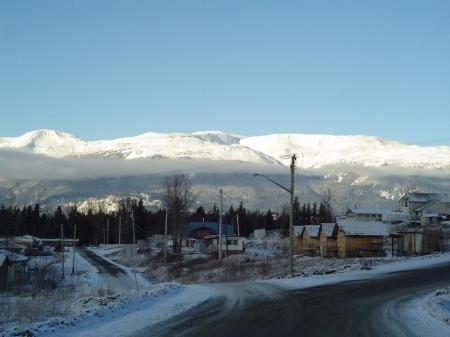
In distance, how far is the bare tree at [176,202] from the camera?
3622 inches

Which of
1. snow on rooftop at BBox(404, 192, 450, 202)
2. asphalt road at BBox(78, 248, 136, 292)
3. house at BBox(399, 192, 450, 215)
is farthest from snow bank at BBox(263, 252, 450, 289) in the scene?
snow on rooftop at BBox(404, 192, 450, 202)

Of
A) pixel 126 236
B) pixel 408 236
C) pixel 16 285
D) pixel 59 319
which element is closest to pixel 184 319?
pixel 59 319

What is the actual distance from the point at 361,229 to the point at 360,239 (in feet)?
4.10

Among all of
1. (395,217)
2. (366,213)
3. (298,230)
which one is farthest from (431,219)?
(298,230)

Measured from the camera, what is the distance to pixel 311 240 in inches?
3236

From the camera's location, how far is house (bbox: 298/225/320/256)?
7950cm

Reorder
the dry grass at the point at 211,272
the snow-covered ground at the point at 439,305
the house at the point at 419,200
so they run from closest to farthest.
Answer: the snow-covered ground at the point at 439,305 < the dry grass at the point at 211,272 < the house at the point at 419,200

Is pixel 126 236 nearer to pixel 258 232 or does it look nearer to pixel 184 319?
pixel 258 232

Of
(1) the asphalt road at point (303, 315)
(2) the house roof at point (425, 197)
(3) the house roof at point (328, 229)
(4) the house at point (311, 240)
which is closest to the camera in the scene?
(1) the asphalt road at point (303, 315)

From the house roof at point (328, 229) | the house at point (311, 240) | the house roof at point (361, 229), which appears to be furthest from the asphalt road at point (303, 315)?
the house at point (311, 240)

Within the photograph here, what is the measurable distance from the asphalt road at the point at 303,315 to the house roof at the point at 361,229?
42470 millimetres

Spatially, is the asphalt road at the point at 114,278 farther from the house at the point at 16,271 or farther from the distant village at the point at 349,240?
the house at the point at 16,271

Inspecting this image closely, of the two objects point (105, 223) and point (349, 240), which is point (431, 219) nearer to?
point (349, 240)

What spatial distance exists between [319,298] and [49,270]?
5389 centimetres
